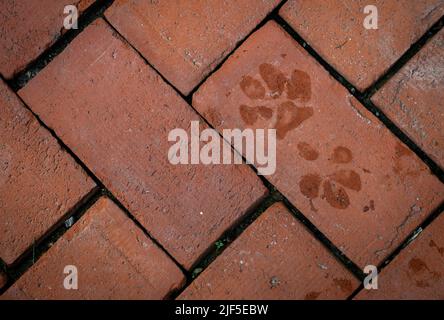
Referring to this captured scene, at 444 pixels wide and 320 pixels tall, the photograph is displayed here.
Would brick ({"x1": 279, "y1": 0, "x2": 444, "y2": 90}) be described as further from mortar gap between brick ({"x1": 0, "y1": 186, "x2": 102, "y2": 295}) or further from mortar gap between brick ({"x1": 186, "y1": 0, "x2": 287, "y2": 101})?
mortar gap between brick ({"x1": 0, "y1": 186, "x2": 102, "y2": 295})

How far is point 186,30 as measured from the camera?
4.15 feet

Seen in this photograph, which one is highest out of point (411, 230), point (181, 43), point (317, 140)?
point (181, 43)

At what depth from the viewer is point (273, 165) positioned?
1238mm

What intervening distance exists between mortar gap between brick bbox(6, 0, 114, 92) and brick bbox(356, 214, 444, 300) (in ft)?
3.80

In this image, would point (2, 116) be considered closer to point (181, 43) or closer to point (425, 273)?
point (181, 43)

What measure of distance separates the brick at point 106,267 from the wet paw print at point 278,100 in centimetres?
49

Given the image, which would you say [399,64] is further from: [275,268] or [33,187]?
[33,187]

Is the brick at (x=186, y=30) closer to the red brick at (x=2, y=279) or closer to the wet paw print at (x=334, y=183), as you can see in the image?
the wet paw print at (x=334, y=183)

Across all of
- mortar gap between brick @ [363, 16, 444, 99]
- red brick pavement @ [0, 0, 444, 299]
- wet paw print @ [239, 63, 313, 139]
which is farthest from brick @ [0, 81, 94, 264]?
mortar gap between brick @ [363, 16, 444, 99]

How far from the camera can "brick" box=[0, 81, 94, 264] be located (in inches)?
48.9

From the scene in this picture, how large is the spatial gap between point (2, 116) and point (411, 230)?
127 centimetres

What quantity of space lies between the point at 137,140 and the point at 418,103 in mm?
848

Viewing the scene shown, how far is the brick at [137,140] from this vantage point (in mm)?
1235

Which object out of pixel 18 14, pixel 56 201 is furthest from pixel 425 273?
pixel 18 14
